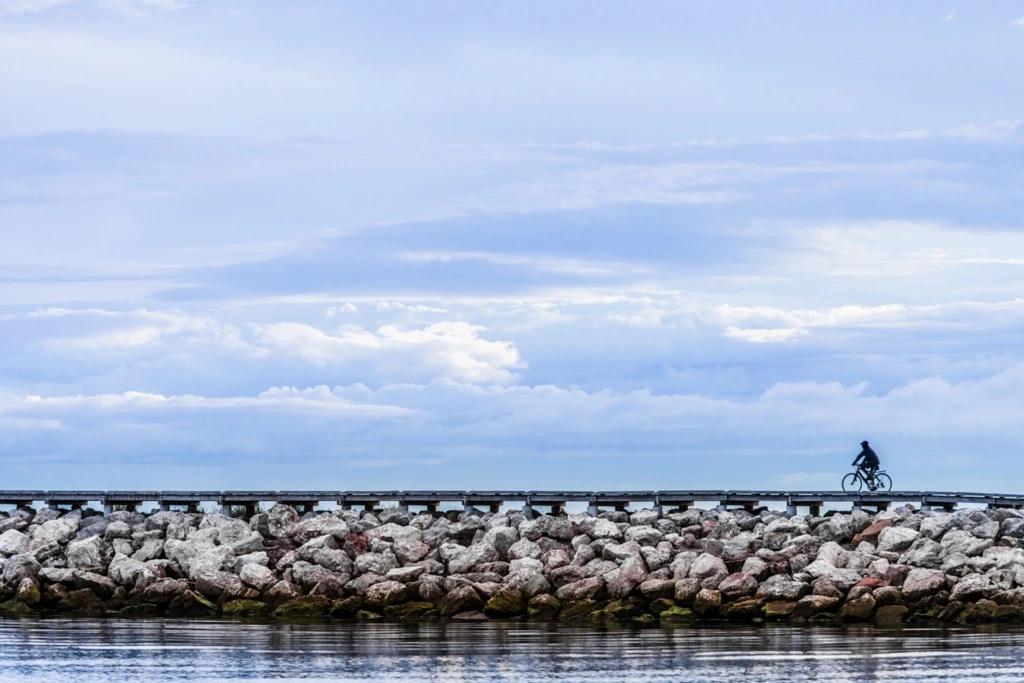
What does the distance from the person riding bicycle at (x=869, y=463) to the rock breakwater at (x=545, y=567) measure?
176 inches

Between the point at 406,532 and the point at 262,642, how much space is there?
12623 millimetres

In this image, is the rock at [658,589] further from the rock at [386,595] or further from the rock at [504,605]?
the rock at [386,595]

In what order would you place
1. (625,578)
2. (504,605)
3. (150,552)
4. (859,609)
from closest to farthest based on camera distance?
(859,609), (504,605), (625,578), (150,552)

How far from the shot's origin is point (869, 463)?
45.6 meters

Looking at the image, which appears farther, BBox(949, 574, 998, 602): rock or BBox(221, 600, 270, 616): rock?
BBox(221, 600, 270, 616): rock

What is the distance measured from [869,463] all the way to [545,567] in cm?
1281

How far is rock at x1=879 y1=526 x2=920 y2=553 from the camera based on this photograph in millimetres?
37562

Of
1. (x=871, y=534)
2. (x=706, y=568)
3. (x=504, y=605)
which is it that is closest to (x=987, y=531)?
(x=871, y=534)

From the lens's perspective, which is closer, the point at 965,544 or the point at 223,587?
the point at 965,544

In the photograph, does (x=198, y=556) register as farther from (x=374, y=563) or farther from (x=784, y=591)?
(x=784, y=591)

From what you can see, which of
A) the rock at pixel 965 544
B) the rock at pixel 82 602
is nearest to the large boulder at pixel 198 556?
the rock at pixel 82 602

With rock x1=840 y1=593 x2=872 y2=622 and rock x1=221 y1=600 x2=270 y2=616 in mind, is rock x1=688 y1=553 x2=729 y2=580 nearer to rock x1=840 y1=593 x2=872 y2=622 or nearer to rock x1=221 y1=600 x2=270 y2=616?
rock x1=840 y1=593 x2=872 y2=622

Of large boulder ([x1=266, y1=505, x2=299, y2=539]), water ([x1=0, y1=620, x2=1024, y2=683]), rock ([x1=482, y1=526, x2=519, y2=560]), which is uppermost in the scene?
large boulder ([x1=266, y1=505, x2=299, y2=539])

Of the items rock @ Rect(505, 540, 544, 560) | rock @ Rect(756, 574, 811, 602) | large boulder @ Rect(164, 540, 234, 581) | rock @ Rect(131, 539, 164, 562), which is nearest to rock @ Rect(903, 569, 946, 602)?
rock @ Rect(756, 574, 811, 602)
